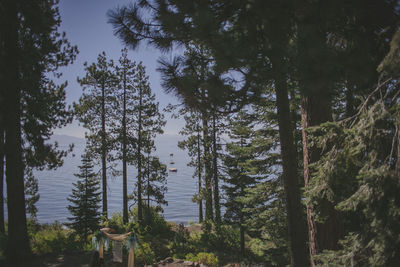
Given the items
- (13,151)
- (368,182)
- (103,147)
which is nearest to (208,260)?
(368,182)

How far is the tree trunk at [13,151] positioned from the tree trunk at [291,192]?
8231mm

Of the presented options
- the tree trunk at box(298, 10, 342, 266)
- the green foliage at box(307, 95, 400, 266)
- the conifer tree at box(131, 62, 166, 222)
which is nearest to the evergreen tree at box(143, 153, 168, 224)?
the conifer tree at box(131, 62, 166, 222)

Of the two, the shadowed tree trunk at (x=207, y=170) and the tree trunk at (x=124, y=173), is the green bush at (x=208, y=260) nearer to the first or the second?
the shadowed tree trunk at (x=207, y=170)

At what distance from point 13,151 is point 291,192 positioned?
848 centimetres

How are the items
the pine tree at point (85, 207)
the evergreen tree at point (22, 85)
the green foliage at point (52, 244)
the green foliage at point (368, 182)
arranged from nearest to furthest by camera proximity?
the green foliage at point (368, 182), the evergreen tree at point (22, 85), the green foliage at point (52, 244), the pine tree at point (85, 207)

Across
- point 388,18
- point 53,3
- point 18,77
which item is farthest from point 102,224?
point 388,18

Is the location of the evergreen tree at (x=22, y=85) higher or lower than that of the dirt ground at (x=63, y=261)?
higher

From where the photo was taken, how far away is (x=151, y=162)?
58.4 feet

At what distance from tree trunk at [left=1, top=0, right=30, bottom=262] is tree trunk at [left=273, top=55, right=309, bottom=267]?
8.23 metres

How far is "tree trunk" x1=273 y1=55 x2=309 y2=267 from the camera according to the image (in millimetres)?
5016

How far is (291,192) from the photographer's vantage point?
5.14 m

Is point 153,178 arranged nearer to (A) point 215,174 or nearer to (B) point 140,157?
(B) point 140,157

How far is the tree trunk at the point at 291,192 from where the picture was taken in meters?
5.02

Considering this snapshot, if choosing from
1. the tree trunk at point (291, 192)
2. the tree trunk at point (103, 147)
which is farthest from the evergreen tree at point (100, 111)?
the tree trunk at point (291, 192)
